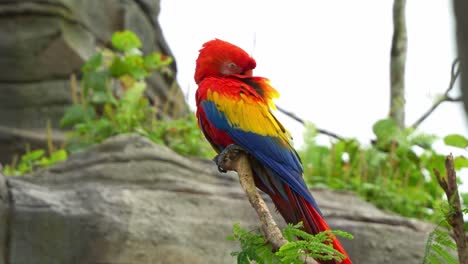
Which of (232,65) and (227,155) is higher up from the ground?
(232,65)

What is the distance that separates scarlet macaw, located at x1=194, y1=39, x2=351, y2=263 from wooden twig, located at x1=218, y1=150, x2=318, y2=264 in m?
0.07

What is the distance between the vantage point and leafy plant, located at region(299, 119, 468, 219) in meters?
5.04

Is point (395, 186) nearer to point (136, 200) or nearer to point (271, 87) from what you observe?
point (136, 200)

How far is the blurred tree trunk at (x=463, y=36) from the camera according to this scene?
0.48 meters

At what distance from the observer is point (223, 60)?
6.86 feet

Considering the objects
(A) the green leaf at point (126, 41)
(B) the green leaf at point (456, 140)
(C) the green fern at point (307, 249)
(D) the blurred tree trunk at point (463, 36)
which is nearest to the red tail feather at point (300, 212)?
(C) the green fern at point (307, 249)

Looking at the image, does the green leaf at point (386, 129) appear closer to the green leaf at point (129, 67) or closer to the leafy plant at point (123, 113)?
the leafy plant at point (123, 113)

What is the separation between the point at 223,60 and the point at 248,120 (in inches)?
8.0

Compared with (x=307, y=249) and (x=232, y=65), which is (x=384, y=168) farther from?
(x=307, y=249)

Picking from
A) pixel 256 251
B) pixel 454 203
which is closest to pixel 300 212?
pixel 256 251

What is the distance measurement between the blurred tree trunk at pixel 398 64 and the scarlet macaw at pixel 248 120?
418cm

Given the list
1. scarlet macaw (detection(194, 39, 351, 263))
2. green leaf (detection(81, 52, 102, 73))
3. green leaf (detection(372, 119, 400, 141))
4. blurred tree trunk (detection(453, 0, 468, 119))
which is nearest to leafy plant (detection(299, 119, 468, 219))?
green leaf (detection(372, 119, 400, 141))

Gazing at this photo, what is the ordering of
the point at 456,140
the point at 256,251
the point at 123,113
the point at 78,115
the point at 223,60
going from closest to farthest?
the point at 256,251, the point at 223,60, the point at 456,140, the point at 123,113, the point at 78,115

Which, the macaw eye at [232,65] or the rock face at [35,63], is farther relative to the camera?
the rock face at [35,63]
